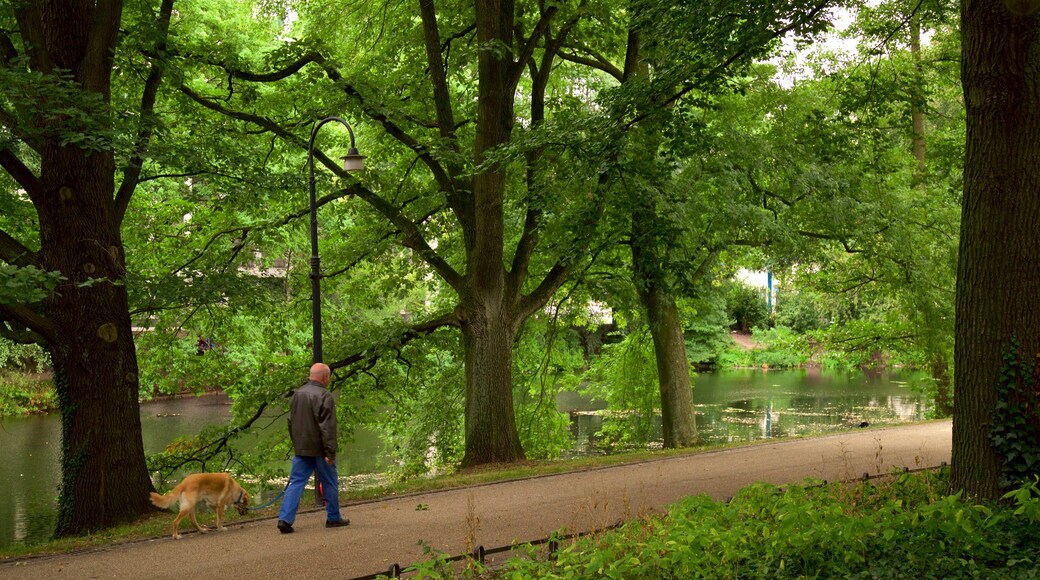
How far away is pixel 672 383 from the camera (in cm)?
2036

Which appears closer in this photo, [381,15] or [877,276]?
[381,15]

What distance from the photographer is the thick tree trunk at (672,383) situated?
2012 cm

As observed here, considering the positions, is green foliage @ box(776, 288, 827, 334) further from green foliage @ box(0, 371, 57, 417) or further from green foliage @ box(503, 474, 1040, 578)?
green foliage @ box(503, 474, 1040, 578)

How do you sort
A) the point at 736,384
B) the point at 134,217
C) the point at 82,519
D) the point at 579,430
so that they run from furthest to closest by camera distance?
the point at 736,384 < the point at 579,430 < the point at 134,217 < the point at 82,519

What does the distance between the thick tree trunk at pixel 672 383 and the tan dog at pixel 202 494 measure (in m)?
11.8

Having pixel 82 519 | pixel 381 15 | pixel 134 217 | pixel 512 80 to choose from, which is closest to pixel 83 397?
pixel 82 519

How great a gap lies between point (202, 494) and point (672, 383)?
12.8 m

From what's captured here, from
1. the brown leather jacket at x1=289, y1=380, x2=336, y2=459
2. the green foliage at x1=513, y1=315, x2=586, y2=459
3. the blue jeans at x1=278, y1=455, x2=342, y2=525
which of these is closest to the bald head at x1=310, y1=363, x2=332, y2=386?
the brown leather jacket at x1=289, y1=380, x2=336, y2=459

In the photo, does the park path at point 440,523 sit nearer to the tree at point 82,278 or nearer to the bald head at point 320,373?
the bald head at point 320,373

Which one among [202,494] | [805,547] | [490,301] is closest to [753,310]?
[490,301]

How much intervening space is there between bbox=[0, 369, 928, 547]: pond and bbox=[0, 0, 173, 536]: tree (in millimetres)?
5885

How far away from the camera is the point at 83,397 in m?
11.4

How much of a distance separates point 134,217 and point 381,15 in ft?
20.7

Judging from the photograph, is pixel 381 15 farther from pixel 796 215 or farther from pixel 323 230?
pixel 796 215
